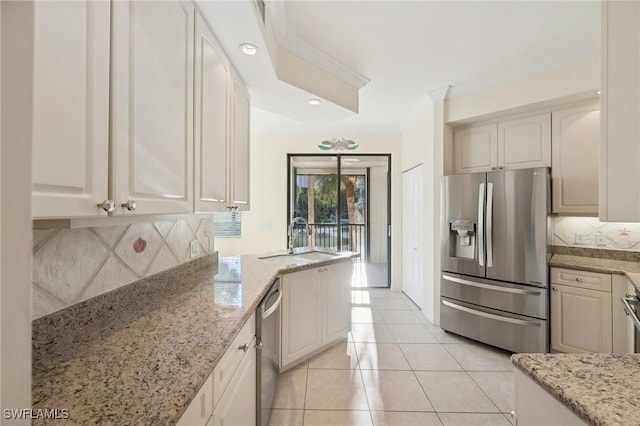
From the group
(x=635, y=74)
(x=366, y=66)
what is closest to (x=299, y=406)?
(x=635, y=74)

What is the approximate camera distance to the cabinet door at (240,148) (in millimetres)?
1889

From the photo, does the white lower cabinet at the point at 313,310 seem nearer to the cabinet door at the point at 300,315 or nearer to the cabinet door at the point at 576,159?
the cabinet door at the point at 300,315

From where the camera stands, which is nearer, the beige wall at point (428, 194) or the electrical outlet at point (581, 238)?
the electrical outlet at point (581, 238)

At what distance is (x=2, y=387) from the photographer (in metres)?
0.34

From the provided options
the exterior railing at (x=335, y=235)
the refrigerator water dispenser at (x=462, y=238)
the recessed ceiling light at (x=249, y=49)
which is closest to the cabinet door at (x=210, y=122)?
the recessed ceiling light at (x=249, y=49)

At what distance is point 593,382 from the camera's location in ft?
2.42

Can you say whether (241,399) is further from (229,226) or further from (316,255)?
(229,226)

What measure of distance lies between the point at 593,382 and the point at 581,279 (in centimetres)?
203

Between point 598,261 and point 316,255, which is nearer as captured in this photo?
point 598,261

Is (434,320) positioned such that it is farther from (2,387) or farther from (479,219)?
(2,387)

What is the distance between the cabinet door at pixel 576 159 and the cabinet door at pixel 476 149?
501 millimetres

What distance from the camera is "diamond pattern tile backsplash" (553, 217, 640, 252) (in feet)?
7.79

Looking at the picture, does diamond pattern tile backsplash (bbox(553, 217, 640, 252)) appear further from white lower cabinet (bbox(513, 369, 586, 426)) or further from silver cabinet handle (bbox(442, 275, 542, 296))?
white lower cabinet (bbox(513, 369, 586, 426))

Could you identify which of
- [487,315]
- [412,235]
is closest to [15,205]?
[487,315]
